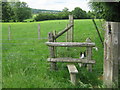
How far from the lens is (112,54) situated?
11.8 feet

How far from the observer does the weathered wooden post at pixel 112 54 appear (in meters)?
3.53

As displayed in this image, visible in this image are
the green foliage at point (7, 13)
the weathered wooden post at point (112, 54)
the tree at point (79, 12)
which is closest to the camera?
the weathered wooden post at point (112, 54)

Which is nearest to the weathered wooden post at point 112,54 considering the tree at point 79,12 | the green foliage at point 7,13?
the tree at point 79,12

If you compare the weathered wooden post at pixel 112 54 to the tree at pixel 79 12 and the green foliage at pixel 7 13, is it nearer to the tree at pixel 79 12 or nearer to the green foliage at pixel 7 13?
the tree at pixel 79 12

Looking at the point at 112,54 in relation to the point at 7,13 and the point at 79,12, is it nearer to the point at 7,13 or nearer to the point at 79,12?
the point at 79,12

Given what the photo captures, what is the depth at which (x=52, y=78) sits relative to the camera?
14.8ft

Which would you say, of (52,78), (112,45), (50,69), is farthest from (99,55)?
(112,45)

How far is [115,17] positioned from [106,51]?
12.6 ft

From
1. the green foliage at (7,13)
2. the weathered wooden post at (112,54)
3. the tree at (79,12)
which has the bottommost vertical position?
the weathered wooden post at (112,54)

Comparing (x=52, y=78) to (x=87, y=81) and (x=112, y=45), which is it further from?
(x=112, y=45)

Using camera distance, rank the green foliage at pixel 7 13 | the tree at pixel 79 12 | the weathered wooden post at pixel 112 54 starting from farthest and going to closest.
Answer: the green foliage at pixel 7 13, the tree at pixel 79 12, the weathered wooden post at pixel 112 54

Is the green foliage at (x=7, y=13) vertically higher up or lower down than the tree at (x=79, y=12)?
higher up

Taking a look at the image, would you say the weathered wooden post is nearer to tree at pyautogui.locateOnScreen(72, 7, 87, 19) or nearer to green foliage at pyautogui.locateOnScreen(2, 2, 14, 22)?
tree at pyautogui.locateOnScreen(72, 7, 87, 19)

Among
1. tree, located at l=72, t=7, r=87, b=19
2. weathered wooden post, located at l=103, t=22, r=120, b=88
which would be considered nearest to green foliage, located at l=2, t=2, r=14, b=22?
tree, located at l=72, t=7, r=87, b=19
